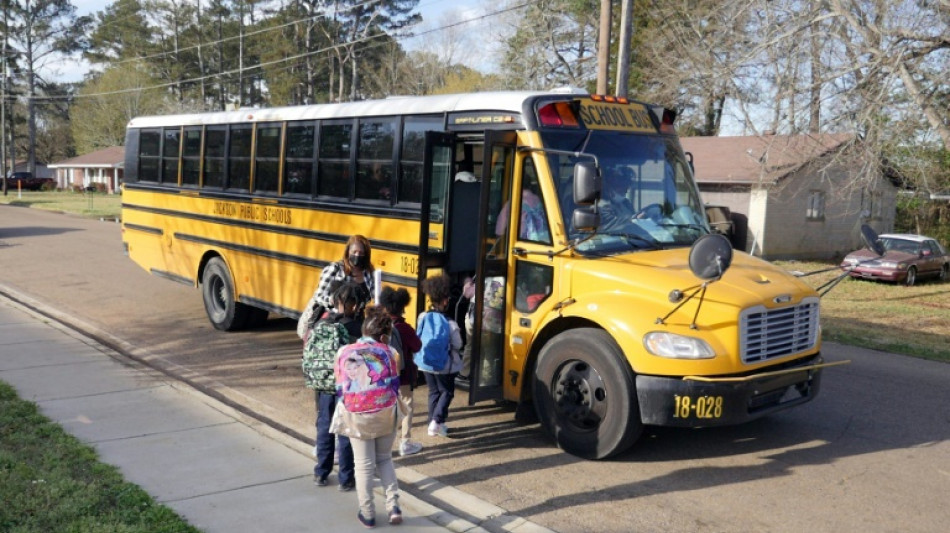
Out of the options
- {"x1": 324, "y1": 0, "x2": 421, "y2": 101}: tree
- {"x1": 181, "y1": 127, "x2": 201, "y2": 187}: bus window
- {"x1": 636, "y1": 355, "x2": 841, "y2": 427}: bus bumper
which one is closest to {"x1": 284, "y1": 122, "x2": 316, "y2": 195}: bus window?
{"x1": 181, "y1": 127, "x2": 201, "y2": 187}: bus window

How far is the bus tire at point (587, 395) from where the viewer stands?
5.93 meters

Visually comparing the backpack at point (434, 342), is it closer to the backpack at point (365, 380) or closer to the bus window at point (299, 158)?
the backpack at point (365, 380)

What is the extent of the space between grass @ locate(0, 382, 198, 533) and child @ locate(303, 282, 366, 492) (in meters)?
1.01

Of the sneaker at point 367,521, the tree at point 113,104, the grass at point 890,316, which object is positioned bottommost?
the sneaker at point 367,521

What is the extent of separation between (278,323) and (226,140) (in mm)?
2646

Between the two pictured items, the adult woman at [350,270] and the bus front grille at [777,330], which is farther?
the adult woman at [350,270]

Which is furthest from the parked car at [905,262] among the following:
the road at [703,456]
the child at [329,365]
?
the child at [329,365]

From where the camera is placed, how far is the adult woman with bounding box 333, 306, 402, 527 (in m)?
4.94

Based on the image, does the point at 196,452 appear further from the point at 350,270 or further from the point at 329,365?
the point at 350,270

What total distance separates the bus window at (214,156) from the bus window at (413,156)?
3766mm

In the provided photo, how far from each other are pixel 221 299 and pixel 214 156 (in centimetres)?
190

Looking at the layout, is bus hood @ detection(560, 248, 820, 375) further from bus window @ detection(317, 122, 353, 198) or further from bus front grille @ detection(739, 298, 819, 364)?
bus window @ detection(317, 122, 353, 198)

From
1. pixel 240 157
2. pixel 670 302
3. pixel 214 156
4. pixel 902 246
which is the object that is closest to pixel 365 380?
pixel 670 302

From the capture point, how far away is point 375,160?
834cm
